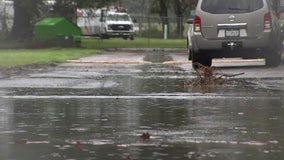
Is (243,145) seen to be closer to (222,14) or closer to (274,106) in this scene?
(274,106)

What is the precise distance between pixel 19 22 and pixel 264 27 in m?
24.9

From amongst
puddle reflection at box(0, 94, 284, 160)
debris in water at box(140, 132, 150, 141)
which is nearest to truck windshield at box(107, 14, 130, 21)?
puddle reflection at box(0, 94, 284, 160)

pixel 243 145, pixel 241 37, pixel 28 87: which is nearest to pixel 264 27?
pixel 241 37

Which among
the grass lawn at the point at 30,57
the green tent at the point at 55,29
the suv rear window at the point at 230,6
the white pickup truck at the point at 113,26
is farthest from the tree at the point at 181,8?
the suv rear window at the point at 230,6

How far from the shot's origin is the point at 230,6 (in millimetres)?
17953

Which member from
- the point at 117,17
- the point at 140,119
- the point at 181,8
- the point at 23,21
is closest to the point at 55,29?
the point at 23,21

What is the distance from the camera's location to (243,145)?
6.93m

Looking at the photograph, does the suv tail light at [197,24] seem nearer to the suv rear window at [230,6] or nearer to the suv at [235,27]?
the suv at [235,27]

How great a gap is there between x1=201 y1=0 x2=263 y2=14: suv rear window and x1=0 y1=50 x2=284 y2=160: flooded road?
130 inches

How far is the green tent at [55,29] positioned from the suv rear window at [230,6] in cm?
1917

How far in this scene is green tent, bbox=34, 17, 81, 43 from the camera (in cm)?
3681

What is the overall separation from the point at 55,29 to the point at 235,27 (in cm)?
2023

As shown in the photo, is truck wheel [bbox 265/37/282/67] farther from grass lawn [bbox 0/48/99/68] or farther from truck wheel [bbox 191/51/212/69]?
grass lawn [bbox 0/48/99/68]

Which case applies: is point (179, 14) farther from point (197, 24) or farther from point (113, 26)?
point (197, 24)
